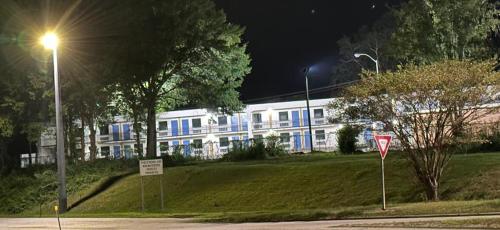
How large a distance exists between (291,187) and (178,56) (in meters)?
22.3

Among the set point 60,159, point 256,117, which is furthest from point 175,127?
point 60,159

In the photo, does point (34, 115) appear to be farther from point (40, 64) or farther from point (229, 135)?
point (229, 135)

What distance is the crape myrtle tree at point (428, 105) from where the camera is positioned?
843 inches

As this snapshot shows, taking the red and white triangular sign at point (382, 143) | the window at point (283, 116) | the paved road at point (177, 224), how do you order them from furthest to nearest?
the window at point (283, 116) < the red and white triangular sign at point (382, 143) < the paved road at point (177, 224)

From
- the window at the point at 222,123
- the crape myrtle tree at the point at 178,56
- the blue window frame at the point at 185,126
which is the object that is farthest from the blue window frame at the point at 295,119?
the crape myrtle tree at the point at 178,56

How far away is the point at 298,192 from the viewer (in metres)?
29.2

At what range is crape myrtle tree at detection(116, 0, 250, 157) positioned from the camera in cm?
A: 4547

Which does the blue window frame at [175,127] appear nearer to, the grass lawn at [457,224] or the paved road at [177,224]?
the paved road at [177,224]

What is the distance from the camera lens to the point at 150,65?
47.0m

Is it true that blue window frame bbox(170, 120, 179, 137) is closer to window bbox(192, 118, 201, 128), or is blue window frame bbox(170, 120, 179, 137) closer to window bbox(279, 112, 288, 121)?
window bbox(192, 118, 201, 128)

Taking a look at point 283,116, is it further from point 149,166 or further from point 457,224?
point 457,224

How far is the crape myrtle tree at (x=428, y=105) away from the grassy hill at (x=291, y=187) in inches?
74.0

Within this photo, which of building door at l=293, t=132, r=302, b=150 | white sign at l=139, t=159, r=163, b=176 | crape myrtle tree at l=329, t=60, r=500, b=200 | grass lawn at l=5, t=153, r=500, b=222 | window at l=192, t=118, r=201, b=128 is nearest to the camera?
crape myrtle tree at l=329, t=60, r=500, b=200

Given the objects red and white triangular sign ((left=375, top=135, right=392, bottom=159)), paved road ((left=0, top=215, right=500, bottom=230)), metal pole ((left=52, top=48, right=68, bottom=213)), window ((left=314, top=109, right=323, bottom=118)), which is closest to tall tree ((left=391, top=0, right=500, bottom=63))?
metal pole ((left=52, top=48, right=68, bottom=213))
